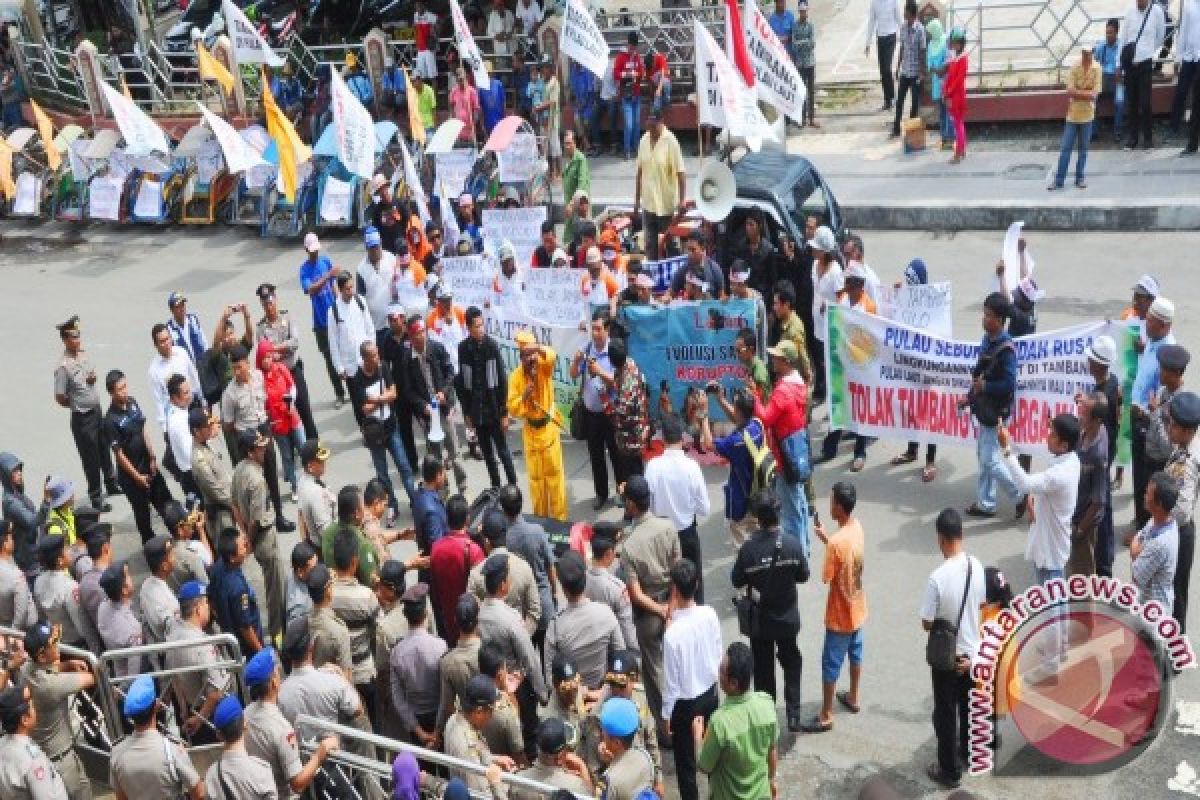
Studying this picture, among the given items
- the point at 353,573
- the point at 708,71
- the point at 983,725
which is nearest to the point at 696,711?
the point at 983,725

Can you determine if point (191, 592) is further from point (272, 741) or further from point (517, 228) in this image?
point (517, 228)

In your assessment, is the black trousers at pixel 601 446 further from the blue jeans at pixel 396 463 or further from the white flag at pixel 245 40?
the white flag at pixel 245 40

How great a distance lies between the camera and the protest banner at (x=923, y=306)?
12.1 m

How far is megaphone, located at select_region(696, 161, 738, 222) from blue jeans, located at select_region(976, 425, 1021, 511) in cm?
345

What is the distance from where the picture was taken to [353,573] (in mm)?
8805

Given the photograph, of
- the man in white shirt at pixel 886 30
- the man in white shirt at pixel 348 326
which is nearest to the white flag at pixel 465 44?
the man in white shirt at pixel 348 326

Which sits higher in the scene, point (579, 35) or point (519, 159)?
point (579, 35)

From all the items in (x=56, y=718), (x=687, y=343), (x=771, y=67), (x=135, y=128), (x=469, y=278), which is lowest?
(x=56, y=718)

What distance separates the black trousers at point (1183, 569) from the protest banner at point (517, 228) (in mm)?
7631

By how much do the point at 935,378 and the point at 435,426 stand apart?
4.12m

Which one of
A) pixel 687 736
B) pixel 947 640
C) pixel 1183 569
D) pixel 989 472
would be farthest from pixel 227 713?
pixel 989 472

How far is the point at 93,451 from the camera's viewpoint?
13.0 m

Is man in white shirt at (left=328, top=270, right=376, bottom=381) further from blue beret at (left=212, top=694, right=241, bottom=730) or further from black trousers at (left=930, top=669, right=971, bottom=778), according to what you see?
black trousers at (left=930, top=669, right=971, bottom=778)

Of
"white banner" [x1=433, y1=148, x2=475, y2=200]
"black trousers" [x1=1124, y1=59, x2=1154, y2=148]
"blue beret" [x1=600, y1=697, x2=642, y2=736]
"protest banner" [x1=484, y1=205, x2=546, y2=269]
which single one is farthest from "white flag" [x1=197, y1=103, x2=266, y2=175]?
"blue beret" [x1=600, y1=697, x2=642, y2=736]
